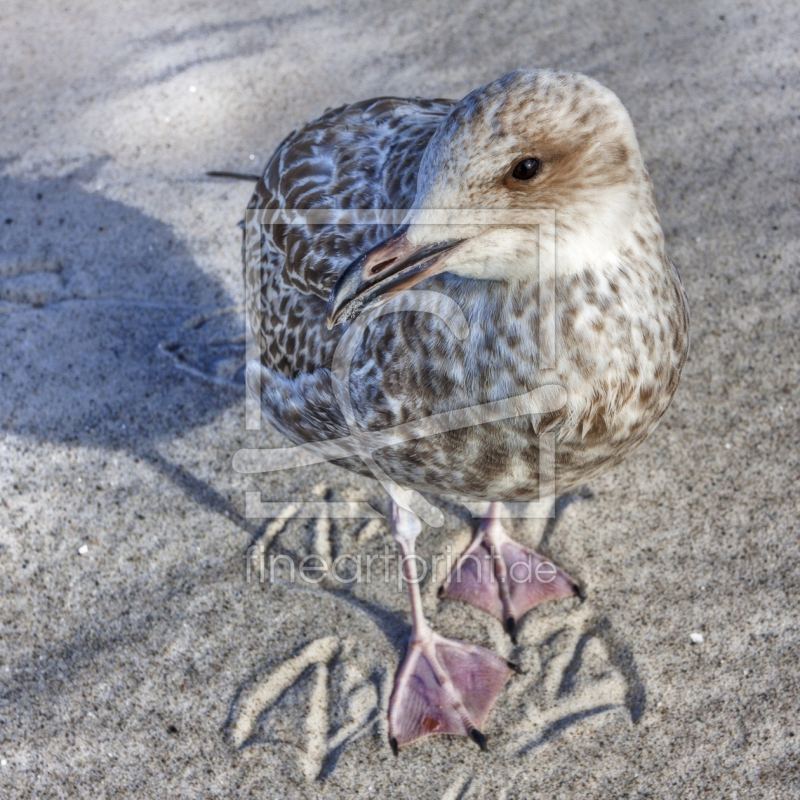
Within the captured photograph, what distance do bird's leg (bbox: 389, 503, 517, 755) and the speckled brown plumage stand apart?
524 mm

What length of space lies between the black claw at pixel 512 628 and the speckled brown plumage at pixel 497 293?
26.9 inches

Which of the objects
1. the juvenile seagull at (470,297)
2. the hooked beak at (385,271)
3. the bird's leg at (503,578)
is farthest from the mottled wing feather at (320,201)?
the bird's leg at (503,578)

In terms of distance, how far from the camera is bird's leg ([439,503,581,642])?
2.89 meters

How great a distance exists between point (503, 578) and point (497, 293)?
131 centimetres

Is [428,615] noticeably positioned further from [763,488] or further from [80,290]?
[80,290]

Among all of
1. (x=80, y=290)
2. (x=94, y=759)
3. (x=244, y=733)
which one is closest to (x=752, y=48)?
(x=80, y=290)

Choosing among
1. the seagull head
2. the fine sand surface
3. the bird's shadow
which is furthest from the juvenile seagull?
the bird's shadow

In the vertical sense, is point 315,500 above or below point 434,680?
above

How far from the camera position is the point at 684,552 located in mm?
2930

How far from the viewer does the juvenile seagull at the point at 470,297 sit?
178 cm

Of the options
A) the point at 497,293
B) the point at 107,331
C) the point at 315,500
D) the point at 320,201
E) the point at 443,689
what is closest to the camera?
the point at 497,293

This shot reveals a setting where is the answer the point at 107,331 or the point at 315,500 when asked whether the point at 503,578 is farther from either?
the point at 107,331

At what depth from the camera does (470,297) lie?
80.0 inches

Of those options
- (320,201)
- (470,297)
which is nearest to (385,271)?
(470,297)
